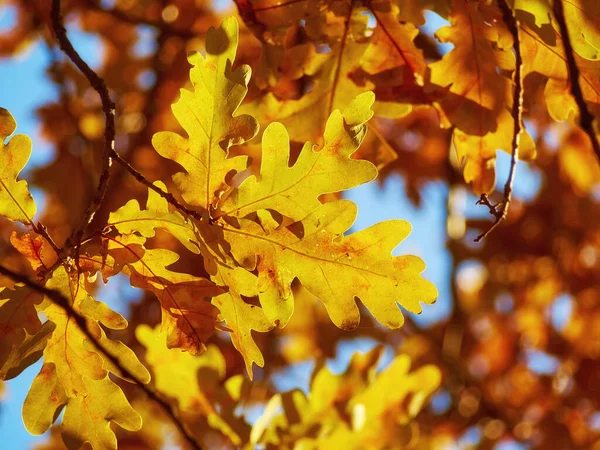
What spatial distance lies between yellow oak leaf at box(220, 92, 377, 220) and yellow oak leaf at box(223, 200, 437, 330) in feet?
0.11

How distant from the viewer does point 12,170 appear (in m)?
1.22

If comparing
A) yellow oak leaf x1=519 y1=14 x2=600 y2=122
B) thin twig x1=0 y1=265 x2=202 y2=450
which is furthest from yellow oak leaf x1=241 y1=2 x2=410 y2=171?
thin twig x1=0 y1=265 x2=202 y2=450

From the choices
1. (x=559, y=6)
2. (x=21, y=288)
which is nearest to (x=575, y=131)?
(x=559, y=6)

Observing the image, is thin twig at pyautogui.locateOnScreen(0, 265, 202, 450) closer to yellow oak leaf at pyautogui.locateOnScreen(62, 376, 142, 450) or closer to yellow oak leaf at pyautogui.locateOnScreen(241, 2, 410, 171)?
yellow oak leaf at pyautogui.locateOnScreen(62, 376, 142, 450)

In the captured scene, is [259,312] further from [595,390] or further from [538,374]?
[538,374]

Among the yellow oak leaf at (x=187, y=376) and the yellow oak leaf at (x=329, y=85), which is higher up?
the yellow oak leaf at (x=329, y=85)

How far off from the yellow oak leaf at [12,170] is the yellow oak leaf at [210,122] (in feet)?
0.75

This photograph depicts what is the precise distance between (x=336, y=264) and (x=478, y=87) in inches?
21.6

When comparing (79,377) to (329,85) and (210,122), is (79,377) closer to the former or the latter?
(210,122)

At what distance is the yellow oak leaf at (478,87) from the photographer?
1457 mm

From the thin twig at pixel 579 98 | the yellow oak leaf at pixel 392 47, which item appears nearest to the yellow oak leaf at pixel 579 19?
the thin twig at pixel 579 98

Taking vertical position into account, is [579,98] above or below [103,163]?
below

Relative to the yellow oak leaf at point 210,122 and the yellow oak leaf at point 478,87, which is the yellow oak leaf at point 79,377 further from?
the yellow oak leaf at point 478,87

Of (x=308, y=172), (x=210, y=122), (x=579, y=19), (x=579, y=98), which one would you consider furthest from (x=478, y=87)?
(x=210, y=122)
